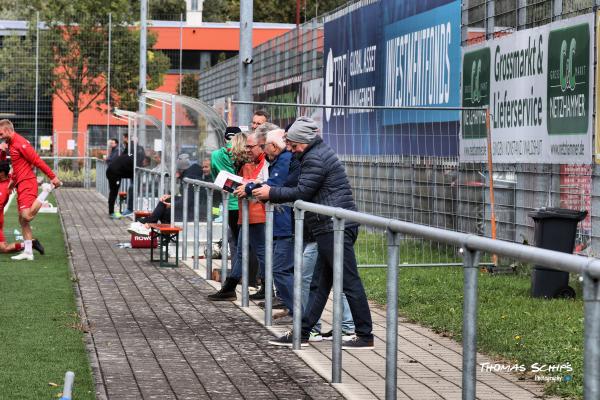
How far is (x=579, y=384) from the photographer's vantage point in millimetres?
4332

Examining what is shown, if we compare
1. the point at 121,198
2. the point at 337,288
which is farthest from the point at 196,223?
the point at 121,198

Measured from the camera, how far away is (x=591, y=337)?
3941 millimetres

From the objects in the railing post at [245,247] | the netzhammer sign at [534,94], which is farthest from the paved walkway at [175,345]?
the netzhammer sign at [534,94]

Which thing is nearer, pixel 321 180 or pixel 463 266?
pixel 463 266

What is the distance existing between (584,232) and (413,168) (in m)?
2.58

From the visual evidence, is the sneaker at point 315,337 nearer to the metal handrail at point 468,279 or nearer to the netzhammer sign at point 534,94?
the metal handrail at point 468,279

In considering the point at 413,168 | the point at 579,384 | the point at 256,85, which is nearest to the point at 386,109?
the point at 413,168

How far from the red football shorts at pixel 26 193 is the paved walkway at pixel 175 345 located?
1.42 meters

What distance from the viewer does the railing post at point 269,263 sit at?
34.6 feet

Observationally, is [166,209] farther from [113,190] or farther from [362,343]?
[362,343]

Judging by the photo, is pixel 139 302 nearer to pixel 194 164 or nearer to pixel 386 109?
pixel 386 109

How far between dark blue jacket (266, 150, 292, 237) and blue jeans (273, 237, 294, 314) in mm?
88

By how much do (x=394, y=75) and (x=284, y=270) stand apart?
32.3ft

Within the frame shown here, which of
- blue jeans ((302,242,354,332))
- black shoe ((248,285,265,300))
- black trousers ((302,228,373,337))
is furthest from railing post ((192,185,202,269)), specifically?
black trousers ((302,228,373,337))
